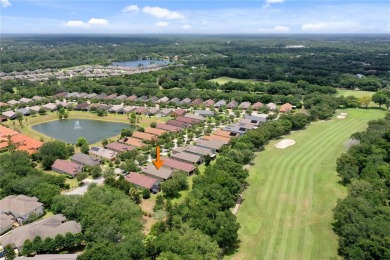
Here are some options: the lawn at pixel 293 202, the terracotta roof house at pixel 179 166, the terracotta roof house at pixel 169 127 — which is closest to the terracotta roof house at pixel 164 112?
the terracotta roof house at pixel 169 127

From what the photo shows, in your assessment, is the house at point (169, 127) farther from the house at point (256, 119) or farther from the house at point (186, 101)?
the house at point (186, 101)

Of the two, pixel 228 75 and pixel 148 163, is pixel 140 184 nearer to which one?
pixel 148 163

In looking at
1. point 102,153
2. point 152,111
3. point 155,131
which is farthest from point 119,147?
point 152,111

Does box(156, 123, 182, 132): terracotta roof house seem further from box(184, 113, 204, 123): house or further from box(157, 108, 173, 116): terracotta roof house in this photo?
box(157, 108, 173, 116): terracotta roof house

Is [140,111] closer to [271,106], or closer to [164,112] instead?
[164,112]

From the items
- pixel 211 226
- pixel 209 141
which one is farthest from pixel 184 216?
pixel 209 141

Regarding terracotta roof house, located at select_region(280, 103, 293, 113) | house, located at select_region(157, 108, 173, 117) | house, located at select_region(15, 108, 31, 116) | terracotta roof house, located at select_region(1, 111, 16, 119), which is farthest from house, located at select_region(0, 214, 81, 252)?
terracotta roof house, located at select_region(280, 103, 293, 113)
